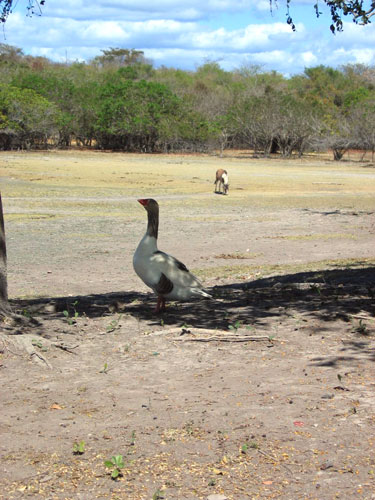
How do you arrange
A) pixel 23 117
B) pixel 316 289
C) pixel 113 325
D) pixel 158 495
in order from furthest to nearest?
pixel 23 117
pixel 316 289
pixel 113 325
pixel 158 495

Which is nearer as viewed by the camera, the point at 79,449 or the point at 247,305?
the point at 79,449

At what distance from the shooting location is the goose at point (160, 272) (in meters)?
6.89

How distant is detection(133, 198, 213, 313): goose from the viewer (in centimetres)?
689

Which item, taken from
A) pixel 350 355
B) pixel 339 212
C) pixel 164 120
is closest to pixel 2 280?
pixel 350 355

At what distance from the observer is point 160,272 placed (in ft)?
22.5

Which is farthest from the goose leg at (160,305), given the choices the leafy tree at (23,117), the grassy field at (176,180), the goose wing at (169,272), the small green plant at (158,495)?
the leafy tree at (23,117)

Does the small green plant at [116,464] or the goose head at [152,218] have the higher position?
the goose head at [152,218]

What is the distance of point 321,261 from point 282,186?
19.9 m

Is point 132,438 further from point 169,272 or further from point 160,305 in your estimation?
point 160,305

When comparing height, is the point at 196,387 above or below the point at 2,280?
below

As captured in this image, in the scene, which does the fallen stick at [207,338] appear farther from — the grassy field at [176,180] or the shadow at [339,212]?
the shadow at [339,212]

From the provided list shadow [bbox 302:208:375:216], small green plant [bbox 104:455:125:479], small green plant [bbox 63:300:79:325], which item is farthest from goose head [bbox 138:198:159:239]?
shadow [bbox 302:208:375:216]

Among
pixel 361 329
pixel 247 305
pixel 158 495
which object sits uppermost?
pixel 361 329

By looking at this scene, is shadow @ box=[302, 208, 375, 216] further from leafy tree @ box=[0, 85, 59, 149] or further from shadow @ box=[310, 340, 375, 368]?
leafy tree @ box=[0, 85, 59, 149]
